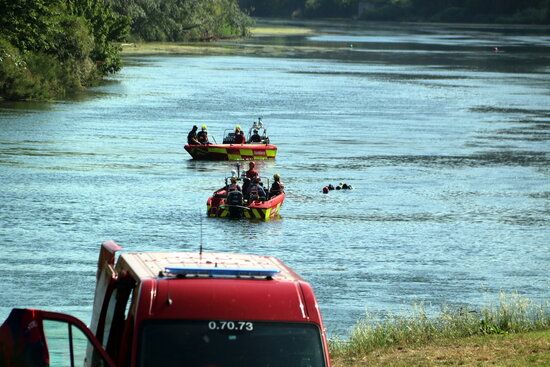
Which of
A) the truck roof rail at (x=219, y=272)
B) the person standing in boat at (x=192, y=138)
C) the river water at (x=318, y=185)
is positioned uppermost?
the truck roof rail at (x=219, y=272)

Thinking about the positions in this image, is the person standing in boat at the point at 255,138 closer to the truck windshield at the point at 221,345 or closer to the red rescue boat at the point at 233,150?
the red rescue boat at the point at 233,150

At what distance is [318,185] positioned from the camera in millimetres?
43812

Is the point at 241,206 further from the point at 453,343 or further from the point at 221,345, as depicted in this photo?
the point at 221,345

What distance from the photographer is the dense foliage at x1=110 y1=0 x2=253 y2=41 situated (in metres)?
115

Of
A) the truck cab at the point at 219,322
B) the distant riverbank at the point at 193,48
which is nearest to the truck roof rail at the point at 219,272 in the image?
the truck cab at the point at 219,322

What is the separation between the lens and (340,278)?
90.0 feet

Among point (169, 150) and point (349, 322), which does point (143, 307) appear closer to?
point (349, 322)

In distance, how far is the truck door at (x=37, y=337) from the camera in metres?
7.67

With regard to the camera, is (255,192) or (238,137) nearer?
(255,192)

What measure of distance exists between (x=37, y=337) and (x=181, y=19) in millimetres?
123263

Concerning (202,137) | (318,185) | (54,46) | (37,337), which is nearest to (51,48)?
(54,46)

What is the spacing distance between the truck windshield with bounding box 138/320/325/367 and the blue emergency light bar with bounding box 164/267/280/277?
44 cm

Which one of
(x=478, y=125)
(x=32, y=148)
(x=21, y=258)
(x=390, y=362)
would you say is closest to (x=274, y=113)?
(x=478, y=125)

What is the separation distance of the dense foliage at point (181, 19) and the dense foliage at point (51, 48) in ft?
79.0
